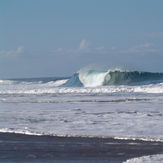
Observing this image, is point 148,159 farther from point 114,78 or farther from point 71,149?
point 114,78

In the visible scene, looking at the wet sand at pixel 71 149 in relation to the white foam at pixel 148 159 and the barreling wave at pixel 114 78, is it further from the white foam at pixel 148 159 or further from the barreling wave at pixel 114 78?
the barreling wave at pixel 114 78

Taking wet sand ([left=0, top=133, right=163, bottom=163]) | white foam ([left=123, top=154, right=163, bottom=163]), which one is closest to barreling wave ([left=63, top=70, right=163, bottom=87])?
wet sand ([left=0, top=133, right=163, bottom=163])

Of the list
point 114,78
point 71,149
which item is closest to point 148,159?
point 71,149

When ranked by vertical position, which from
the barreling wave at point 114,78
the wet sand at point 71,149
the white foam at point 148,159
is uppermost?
the barreling wave at point 114,78

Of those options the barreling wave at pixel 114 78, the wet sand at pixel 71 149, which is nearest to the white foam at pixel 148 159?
the wet sand at pixel 71 149

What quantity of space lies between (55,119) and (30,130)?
2541mm

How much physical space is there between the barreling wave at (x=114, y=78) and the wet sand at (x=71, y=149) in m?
32.5

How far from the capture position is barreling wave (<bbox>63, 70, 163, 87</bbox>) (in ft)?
146

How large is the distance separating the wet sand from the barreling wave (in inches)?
1279

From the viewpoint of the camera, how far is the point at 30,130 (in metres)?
11.5

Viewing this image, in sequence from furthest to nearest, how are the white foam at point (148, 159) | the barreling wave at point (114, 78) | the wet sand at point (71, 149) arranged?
the barreling wave at point (114, 78) < the wet sand at point (71, 149) < the white foam at point (148, 159)

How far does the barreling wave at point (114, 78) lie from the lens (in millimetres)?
44406

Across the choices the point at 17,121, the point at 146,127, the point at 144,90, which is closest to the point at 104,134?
the point at 146,127

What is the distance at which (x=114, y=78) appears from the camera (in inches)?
1822
